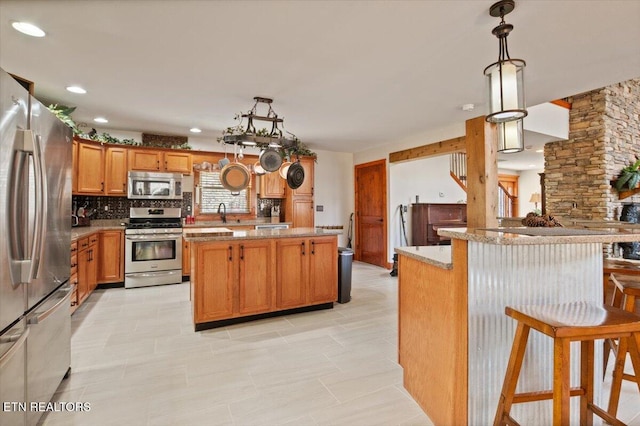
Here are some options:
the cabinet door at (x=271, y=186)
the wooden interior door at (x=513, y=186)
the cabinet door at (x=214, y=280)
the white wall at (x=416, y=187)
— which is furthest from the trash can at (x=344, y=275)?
the wooden interior door at (x=513, y=186)

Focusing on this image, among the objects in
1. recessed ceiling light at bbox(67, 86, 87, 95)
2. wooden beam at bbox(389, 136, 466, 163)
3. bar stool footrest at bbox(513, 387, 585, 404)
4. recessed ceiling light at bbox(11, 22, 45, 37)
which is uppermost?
recessed ceiling light at bbox(67, 86, 87, 95)

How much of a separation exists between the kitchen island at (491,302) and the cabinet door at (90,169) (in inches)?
203

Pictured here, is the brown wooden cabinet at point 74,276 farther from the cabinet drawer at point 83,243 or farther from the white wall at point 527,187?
the white wall at point 527,187

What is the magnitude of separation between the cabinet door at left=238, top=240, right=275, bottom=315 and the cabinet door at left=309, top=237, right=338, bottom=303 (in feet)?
1.68

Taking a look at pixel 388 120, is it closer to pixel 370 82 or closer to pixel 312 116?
pixel 312 116

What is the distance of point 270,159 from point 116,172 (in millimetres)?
3074

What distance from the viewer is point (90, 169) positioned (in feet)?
15.5

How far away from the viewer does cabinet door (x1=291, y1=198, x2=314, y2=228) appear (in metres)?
6.34

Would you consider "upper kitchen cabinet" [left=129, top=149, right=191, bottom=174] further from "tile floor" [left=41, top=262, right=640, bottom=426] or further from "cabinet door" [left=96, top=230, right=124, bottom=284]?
"tile floor" [left=41, top=262, right=640, bottom=426]

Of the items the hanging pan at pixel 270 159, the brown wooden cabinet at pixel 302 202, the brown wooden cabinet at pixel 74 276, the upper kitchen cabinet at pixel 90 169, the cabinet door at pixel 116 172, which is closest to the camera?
the brown wooden cabinet at pixel 74 276

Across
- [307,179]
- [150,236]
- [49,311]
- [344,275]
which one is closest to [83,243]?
[150,236]

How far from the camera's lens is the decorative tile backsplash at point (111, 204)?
5074 mm

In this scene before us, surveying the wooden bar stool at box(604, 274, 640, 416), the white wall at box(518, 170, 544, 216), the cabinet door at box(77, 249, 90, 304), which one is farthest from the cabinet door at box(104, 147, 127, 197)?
the white wall at box(518, 170, 544, 216)

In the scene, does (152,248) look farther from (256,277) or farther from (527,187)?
(527,187)
